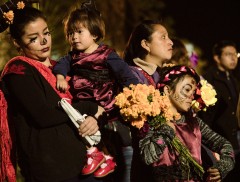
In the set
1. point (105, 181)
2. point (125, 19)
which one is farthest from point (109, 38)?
point (105, 181)

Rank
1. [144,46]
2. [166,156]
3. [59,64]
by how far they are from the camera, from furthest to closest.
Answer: [144,46], [59,64], [166,156]

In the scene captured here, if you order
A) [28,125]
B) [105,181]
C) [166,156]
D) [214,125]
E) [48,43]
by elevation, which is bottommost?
[214,125]

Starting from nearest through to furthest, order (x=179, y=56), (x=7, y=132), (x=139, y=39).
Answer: (x=7, y=132)
(x=139, y=39)
(x=179, y=56)

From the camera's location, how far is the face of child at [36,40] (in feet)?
10.8

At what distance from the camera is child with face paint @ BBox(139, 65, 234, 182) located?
323cm

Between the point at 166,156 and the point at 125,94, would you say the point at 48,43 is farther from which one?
the point at 166,156

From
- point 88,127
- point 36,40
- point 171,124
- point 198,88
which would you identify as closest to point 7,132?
point 88,127

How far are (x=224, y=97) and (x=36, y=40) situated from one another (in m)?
3.50

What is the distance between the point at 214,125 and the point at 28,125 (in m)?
3.51

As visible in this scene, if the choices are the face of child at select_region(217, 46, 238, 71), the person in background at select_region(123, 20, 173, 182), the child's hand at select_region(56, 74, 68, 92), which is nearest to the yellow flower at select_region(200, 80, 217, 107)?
the person in background at select_region(123, 20, 173, 182)

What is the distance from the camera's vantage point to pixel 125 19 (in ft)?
34.2

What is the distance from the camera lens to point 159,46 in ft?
13.1

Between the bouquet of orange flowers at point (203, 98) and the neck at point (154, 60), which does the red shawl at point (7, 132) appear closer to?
the neck at point (154, 60)

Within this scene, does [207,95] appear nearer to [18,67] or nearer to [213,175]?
[213,175]
